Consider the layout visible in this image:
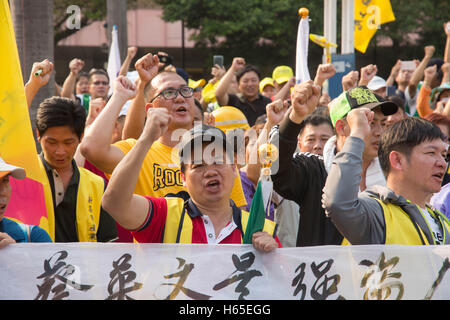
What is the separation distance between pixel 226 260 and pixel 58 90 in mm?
7045

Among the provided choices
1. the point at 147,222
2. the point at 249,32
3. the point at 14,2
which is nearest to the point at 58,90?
the point at 14,2

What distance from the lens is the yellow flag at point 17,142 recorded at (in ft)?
11.8

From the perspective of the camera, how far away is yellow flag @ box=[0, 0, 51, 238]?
11.8 ft

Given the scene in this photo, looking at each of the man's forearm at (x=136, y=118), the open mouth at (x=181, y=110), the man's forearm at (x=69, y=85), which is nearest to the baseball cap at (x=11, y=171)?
the open mouth at (x=181, y=110)

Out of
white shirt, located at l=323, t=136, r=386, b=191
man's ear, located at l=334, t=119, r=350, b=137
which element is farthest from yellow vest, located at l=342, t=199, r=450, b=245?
white shirt, located at l=323, t=136, r=386, b=191

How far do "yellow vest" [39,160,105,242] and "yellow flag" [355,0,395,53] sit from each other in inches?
230

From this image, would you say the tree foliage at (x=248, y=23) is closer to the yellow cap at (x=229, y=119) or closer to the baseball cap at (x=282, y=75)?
the baseball cap at (x=282, y=75)

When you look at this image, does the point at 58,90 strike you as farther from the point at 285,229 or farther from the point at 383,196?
the point at 383,196

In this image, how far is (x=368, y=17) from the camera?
30.4ft

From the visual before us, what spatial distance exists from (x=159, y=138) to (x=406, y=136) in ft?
5.04

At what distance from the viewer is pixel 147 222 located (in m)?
3.07

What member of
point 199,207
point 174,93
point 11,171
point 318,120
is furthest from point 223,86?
point 11,171

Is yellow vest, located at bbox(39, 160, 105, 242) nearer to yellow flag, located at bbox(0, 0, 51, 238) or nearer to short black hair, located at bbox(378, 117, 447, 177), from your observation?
yellow flag, located at bbox(0, 0, 51, 238)

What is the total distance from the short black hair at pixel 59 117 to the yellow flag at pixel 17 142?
150mm
